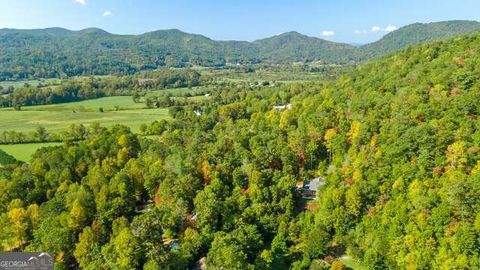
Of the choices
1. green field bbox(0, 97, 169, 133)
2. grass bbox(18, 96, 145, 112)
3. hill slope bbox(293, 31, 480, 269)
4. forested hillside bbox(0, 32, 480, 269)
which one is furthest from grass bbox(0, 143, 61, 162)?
hill slope bbox(293, 31, 480, 269)

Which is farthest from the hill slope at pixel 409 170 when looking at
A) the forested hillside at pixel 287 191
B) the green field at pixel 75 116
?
the green field at pixel 75 116

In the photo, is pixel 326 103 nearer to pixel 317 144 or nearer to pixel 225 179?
pixel 317 144

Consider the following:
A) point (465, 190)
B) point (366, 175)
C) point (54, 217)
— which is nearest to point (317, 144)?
point (366, 175)

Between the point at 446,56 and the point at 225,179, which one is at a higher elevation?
the point at 446,56

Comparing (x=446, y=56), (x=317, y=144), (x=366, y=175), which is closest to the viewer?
(x=366, y=175)

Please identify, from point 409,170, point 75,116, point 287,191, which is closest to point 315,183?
point 287,191

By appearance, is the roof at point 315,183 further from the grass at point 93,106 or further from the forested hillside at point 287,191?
the grass at point 93,106

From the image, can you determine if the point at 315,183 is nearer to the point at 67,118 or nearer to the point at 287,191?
the point at 287,191
